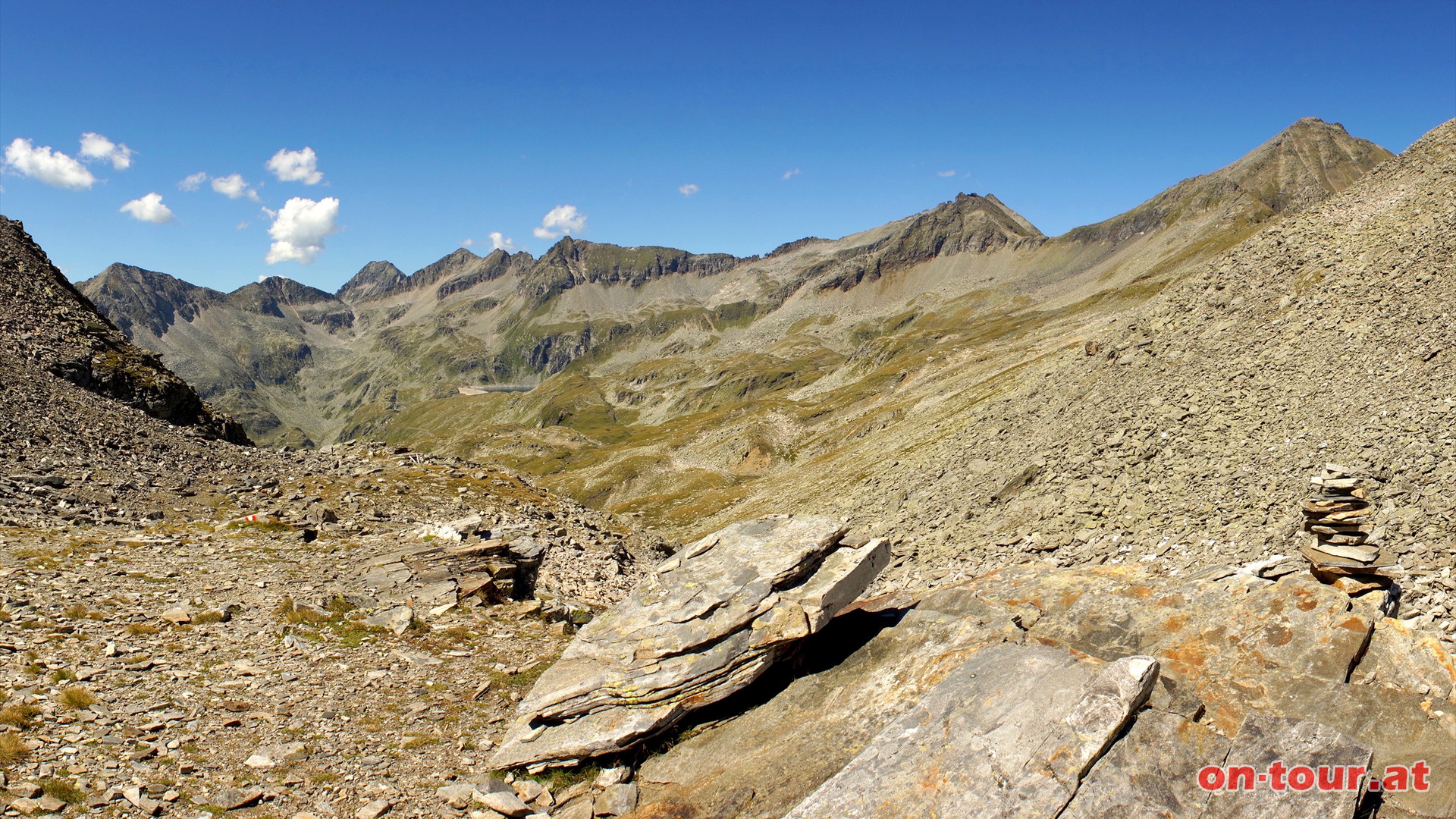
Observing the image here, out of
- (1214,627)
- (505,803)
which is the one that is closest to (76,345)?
(505,803)

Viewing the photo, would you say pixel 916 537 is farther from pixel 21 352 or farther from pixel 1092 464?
pixel 21 352

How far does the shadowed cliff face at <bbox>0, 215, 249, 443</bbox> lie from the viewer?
4125 cm

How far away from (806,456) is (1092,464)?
73133 millimetres

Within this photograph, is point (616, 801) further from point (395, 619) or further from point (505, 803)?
point (395, 619)

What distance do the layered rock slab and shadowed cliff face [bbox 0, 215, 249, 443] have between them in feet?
130

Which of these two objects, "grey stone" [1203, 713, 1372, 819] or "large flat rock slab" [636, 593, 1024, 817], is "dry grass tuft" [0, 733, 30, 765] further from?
"grey stone" [1203, 713, 1372, 819]

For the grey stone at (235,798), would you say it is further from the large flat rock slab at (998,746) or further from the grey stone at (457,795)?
the large flat rock slab at (998,746)

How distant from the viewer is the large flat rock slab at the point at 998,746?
11.2 metres

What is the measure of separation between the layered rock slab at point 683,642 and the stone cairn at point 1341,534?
1062 centimetres

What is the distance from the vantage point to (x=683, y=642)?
16.4m

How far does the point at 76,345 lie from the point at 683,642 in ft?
157

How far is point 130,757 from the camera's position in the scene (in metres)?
14.0

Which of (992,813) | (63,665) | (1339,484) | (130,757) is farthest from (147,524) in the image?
(1339,484)

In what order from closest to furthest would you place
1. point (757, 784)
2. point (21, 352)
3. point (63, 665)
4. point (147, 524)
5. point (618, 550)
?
point (757, 784) → point (63, 665) → point (147, 524) → point (618, 550) → point (21, 352)
